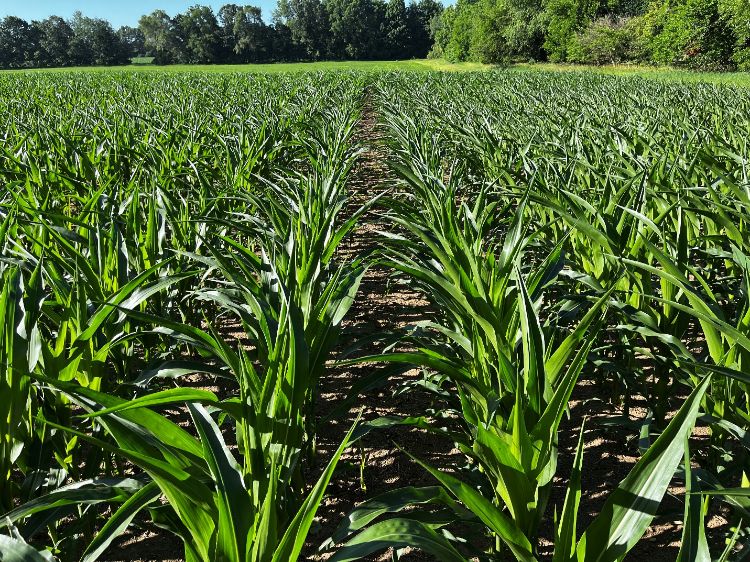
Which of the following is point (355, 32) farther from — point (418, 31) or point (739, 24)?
point (739, 24)

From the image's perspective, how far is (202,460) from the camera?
4.05ft

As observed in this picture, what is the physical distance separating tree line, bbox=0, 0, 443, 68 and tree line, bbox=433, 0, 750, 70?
80.0ft

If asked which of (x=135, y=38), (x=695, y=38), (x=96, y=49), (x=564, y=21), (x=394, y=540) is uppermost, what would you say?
(x=135, y=38)

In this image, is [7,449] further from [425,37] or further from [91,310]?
[425,37]

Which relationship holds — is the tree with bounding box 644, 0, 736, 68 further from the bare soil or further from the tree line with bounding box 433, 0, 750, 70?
the bare soil

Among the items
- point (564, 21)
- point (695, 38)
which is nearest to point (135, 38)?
point (564, 21)

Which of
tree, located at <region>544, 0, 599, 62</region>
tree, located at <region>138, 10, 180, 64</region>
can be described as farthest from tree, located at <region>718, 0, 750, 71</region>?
tree, located at <region>138, 10, 180, 64</region>

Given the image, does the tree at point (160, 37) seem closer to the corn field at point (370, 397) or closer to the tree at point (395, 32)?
the tree at point (395, 32)

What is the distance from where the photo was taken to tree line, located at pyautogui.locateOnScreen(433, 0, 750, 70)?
91.3 feet

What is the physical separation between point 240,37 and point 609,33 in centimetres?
5185

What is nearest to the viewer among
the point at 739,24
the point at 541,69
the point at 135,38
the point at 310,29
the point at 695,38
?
the point at 739,24

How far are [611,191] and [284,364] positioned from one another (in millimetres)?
2139

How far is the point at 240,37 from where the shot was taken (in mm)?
72500

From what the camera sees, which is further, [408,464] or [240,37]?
[240,37]
